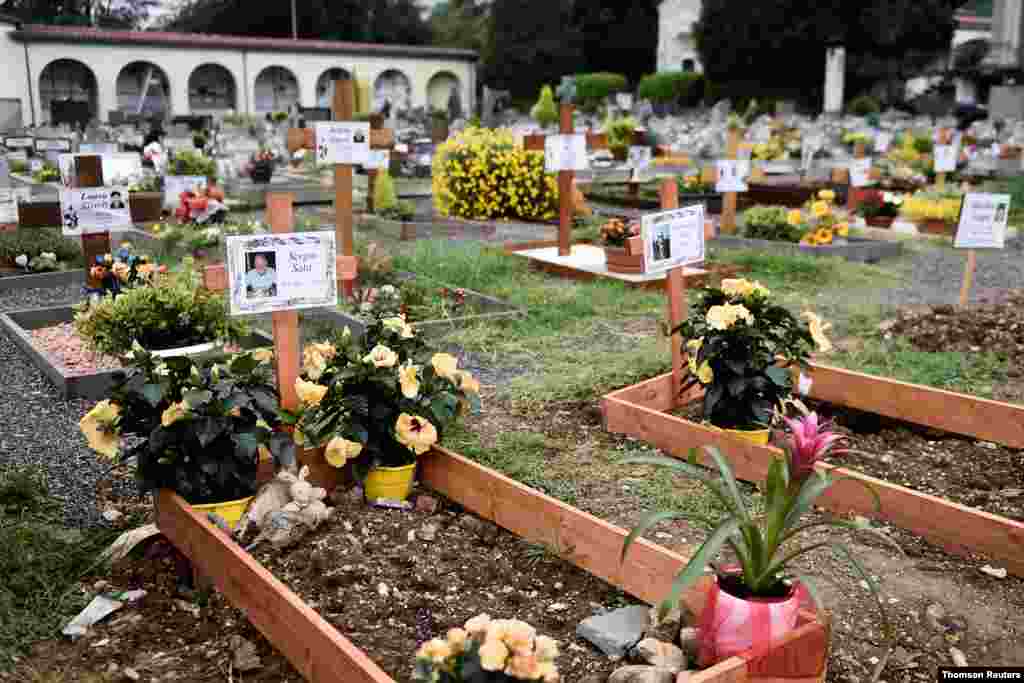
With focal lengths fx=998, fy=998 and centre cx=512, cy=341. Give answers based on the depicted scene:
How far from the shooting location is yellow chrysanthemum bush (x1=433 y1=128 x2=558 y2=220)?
12234 mm

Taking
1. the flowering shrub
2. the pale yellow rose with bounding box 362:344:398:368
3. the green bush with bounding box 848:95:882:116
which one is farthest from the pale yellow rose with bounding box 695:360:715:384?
the green bush with bounding box 848:95:882:116

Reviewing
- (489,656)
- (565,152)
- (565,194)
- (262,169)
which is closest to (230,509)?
(489,656)

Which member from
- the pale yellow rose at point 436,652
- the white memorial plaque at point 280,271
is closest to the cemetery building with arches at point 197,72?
the white memorial plaque at point 280,271

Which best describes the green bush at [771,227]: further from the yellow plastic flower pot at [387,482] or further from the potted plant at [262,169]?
the potted plant at [262,169]

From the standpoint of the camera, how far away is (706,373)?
463 centimetres

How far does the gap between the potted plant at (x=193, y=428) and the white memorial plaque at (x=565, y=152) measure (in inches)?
228

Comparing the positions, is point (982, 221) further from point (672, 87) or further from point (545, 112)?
point (672, 87)

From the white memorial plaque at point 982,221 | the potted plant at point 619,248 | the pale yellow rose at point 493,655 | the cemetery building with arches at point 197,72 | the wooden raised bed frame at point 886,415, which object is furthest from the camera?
the cemetery building with arches at point 197,72

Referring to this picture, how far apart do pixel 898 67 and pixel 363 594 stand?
44.0 metres

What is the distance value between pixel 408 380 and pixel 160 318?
238cm

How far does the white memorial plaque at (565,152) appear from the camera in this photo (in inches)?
356

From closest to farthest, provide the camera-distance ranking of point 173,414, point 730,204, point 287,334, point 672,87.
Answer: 1. point 173,414
2. point 287,334
3. point 730,204
4. point 672,87

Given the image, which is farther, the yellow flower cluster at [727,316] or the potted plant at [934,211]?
the potted plant at [934,211]

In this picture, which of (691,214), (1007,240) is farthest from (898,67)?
(691,214)
